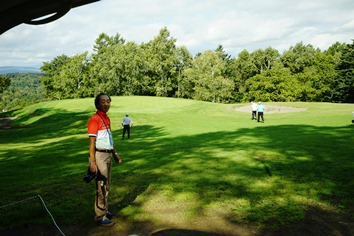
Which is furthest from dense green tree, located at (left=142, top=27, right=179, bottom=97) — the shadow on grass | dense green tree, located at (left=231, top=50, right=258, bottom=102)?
the shadow on grass

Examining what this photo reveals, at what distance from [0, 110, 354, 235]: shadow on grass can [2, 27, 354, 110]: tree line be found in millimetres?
58691

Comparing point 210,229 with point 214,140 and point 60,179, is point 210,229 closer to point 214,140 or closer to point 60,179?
point 60,179

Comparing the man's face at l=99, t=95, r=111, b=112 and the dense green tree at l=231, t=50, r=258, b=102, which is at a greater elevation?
the dense green tree at l=231, t=50, r=258, b=102

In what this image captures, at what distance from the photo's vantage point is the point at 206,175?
9.15 metres

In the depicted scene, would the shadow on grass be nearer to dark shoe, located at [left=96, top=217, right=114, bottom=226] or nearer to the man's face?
dark shoe, located at [left=96, top=217, right=114, bottom=226]

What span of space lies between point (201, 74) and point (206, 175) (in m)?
67.0

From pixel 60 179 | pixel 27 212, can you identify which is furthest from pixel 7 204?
pixel 60 179

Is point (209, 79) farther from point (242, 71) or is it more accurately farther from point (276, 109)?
point (276, 109)

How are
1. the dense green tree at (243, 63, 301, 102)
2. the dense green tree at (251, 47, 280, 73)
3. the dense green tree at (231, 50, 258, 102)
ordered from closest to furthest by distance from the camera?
the dense green tree at (243, 63, 301, 102)
the dense green tree at (251, 47, 280, 73)
the dense green tree at (231, 50, 258, 102)

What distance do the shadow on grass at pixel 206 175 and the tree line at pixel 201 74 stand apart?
58.7 metres

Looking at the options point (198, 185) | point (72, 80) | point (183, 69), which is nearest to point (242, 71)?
point (183, 69)

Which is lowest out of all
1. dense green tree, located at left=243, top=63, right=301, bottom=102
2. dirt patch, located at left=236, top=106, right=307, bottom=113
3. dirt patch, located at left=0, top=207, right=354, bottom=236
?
dirt patch, located at left=0, top=207, right=354, bottom=236

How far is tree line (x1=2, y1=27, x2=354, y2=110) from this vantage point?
231ft

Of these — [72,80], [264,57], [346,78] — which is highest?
[264,57]
